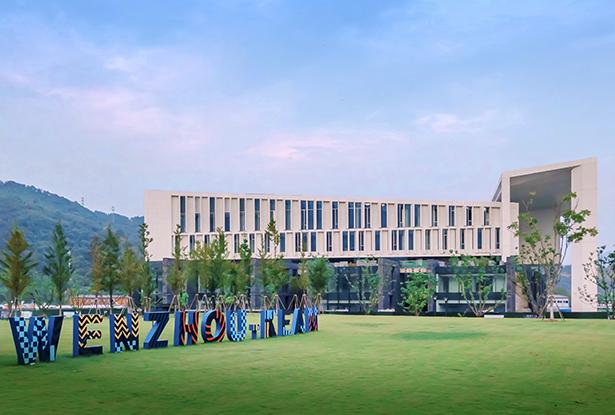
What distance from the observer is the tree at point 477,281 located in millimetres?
44656

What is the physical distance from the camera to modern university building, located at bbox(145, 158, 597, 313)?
2207 inches

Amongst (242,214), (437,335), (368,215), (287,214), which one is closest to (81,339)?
(437,335)

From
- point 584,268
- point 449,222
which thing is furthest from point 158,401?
point 449,222

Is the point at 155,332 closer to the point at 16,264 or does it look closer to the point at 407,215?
the point at 16,264

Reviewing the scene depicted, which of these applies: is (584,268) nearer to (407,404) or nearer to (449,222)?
(449,222)

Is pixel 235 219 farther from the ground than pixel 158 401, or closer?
farther from the ground

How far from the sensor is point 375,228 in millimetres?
61500

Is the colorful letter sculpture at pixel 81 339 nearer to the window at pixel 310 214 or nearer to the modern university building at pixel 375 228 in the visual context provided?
the modern university building at pixel 375 228

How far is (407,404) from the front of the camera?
880 cm

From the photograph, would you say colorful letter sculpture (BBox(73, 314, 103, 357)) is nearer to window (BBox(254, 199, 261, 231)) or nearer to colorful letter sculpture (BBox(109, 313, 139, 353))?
colorful letter sculpture (BBox(109, 313, 139, 353))

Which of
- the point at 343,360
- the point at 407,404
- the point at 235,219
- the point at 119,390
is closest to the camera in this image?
the point at 407,404

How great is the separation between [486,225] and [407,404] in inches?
2045

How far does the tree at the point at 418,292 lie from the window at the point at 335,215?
13.0 m

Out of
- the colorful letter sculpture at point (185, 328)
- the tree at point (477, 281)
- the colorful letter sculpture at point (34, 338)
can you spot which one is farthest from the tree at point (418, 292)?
the colorful letter sculpture at point (34, 338)
